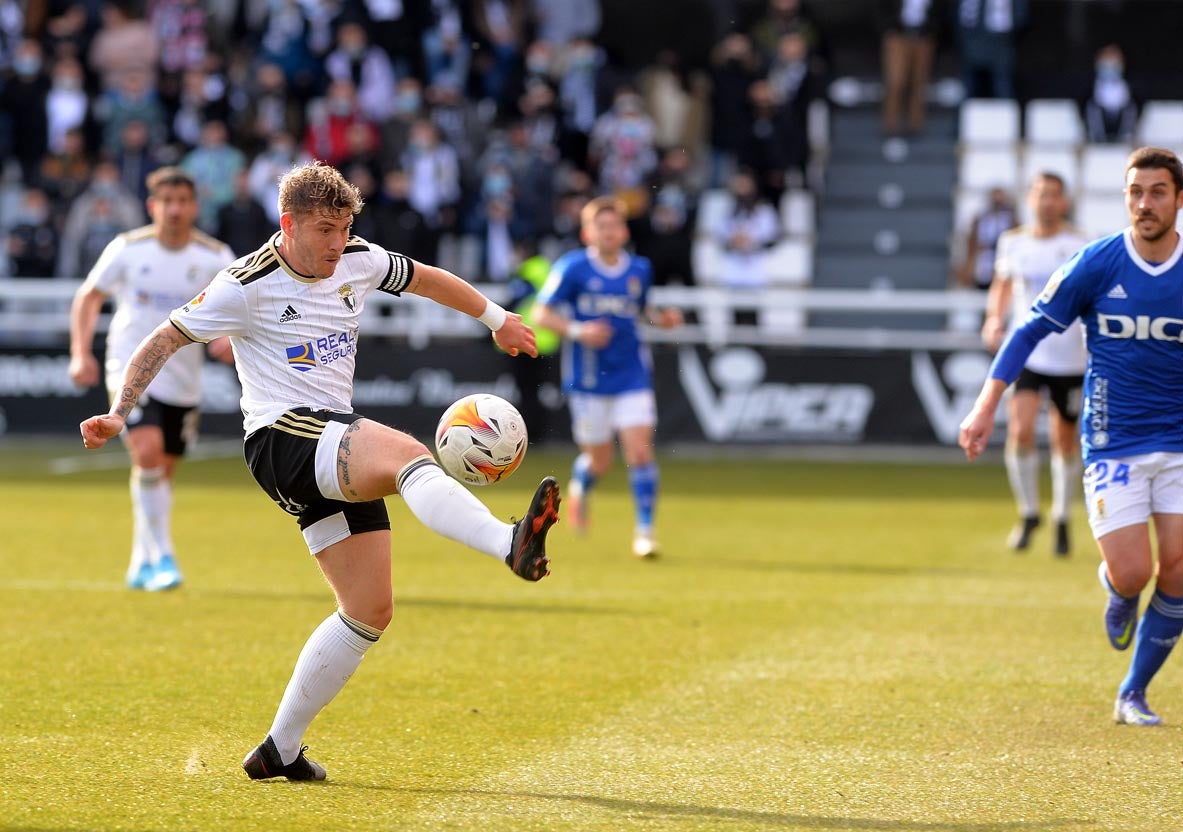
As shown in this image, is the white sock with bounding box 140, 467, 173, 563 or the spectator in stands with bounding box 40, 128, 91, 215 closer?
the white sock with bounding box 140, 467, 173, 563

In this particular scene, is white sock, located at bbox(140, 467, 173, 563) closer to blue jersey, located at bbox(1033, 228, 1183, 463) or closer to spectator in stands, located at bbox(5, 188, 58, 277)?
blue jersey, located at bbox(1033, 228, 1183, 463)

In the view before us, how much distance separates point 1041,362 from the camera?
11492mm

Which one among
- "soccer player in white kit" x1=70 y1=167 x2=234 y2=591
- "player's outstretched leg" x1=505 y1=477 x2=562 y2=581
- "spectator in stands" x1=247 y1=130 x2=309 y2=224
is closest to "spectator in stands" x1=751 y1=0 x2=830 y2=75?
"spectator in stands" x1=247 y1=130 x2=309 y2=224

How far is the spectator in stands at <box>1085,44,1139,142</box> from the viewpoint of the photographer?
21.8 meters

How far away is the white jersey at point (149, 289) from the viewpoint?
9797mm

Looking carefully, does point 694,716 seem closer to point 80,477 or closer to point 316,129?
point 80,477

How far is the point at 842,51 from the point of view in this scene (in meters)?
25.3

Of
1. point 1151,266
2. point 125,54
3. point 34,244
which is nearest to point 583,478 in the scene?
point 1151,266

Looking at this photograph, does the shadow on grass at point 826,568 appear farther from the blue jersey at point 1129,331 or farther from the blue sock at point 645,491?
the blue jersey at point 1129,331

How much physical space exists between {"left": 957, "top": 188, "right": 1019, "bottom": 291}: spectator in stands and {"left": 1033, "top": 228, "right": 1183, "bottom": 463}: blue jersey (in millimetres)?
12890

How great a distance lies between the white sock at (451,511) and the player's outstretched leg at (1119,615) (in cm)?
288

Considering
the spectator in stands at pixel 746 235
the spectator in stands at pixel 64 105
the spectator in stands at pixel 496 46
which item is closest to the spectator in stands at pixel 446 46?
the spectator in stands at pixel 496 46

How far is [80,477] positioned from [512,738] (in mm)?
10809

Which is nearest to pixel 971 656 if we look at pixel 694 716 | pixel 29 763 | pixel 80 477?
pixel 694 716
